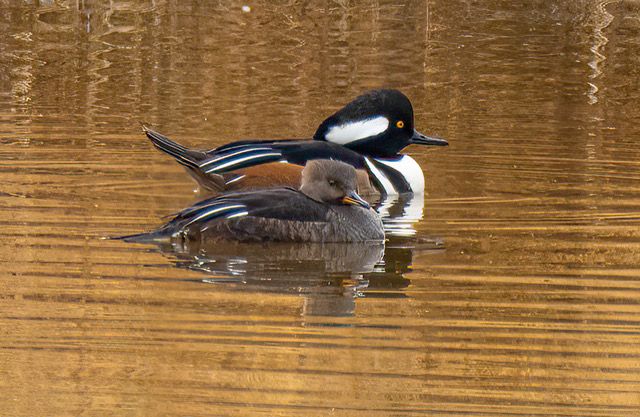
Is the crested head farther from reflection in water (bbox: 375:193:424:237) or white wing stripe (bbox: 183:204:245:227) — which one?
white wing stripe (bbox: 183:204:245:227)

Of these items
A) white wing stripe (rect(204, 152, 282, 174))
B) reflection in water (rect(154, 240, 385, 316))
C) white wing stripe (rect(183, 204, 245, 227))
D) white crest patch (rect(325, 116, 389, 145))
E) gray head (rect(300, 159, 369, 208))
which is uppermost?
white crest patch (rect(325, 116, 389, 145))

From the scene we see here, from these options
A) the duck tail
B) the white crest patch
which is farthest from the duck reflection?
the white crest patch

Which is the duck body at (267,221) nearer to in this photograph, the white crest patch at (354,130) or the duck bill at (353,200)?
the duck bill at (353,200)

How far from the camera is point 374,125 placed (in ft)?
38.1

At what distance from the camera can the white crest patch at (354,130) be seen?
11.5 m

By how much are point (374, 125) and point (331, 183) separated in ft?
8.59

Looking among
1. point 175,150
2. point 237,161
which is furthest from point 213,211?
point 237,161

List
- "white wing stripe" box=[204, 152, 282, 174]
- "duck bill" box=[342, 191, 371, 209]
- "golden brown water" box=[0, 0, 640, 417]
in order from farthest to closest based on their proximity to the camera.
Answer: "white wing stripe" box=[204, 152, 282, 174] < "duck bill" box=[342, 191, 371, 209] < "golden brown water" box=[0, 0, 640, 417]

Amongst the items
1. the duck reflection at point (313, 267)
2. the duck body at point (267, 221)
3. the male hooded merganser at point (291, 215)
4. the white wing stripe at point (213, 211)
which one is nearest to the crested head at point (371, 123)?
the duck reflection at point (313, 267)

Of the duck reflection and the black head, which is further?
the black head

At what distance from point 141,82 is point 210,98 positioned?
1244mm

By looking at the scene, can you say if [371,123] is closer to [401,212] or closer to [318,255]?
[401,212]

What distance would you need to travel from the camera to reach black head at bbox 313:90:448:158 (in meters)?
11.5

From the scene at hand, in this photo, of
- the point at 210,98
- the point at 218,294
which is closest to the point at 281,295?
the point at 218,294
